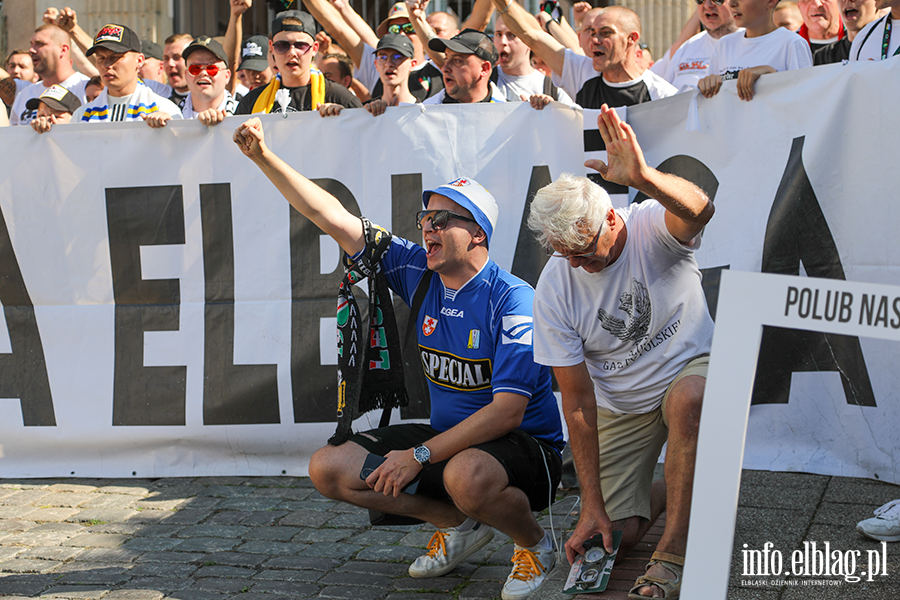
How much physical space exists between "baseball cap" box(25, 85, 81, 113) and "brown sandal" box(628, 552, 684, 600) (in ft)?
16.7

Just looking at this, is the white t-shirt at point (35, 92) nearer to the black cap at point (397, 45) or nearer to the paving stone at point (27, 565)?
the black cap at point (397, 45)

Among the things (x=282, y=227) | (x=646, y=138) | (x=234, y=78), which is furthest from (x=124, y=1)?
(x=646, y=138)

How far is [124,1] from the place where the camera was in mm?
10844

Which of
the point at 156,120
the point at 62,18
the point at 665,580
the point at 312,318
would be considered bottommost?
the point at 665,580

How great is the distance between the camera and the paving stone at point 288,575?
11.3 feet

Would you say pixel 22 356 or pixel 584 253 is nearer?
pixel 584 253

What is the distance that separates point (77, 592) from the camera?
3.29m

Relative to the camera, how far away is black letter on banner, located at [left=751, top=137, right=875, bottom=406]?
13.7ft

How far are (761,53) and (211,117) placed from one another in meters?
3.15

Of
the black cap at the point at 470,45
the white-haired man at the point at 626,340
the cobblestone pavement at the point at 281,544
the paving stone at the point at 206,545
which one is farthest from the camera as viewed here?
the black cap at the point at 470,45

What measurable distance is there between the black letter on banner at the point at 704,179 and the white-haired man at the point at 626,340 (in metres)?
1.30

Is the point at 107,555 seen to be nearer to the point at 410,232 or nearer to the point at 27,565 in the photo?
the point at 27,565

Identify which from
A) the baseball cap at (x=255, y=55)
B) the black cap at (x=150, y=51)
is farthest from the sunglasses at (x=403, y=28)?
the black cap at (x=150, y=51)

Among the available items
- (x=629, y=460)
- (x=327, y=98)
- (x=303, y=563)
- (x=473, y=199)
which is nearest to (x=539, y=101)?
(x=327, y=98)
